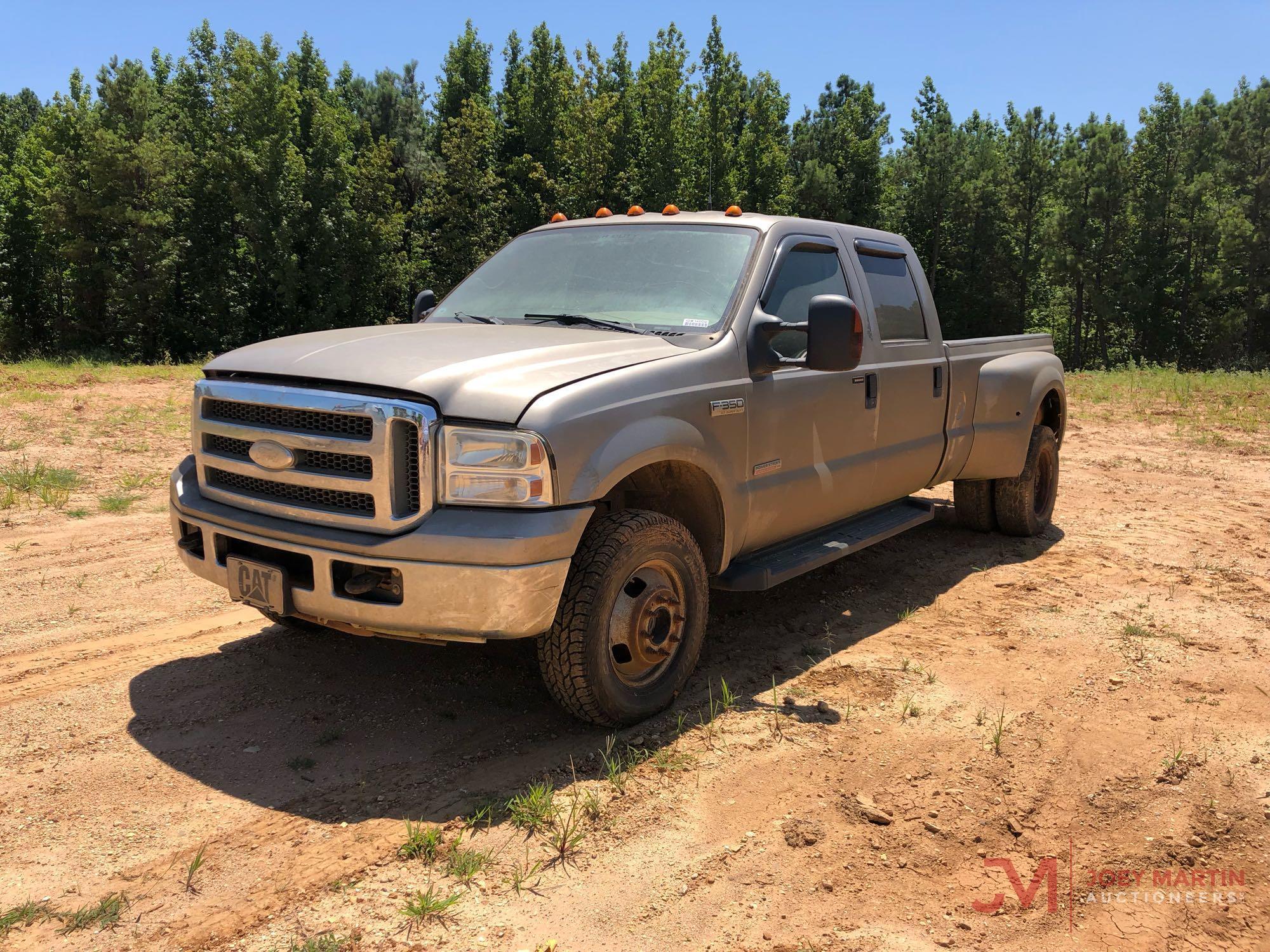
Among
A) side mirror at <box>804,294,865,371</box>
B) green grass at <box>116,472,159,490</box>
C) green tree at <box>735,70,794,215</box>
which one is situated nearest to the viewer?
side mirror at <box>804,294,865,371</box>

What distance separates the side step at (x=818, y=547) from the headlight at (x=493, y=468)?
1.38 m

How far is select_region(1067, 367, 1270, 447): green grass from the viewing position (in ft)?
43.9

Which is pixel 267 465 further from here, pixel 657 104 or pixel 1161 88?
pixel 1161 88

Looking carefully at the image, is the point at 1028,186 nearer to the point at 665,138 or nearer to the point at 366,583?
the point at 665,138

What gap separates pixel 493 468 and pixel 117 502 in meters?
5.86

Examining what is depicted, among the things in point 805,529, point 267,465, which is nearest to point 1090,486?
point 805,529

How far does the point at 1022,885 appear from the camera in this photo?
2.92 m

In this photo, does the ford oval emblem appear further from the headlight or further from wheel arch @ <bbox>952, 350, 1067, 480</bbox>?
wheel arch @ <bbox>952, 350, 1067, 480</bbox>

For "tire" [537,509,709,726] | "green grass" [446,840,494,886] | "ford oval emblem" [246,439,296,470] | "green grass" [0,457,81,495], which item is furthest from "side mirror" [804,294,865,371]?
"green grass" [0,457,81,495]

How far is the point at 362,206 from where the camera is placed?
4438 centimetres

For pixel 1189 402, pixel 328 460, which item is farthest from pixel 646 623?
pixel 1189 402

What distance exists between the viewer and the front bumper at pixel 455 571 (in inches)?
128

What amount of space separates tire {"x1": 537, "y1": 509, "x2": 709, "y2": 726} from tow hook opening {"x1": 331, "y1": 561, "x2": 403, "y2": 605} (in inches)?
23.3

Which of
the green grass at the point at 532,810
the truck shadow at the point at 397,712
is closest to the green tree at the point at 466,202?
the truck shadow at the point at 397,712
